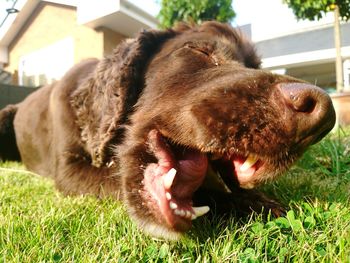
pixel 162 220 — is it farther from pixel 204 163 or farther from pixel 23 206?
pixel 23 206

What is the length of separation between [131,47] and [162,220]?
4.49ft

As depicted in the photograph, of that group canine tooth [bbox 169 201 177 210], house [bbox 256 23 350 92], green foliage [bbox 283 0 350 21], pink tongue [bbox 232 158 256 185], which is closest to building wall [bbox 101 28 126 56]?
green foliage [bbox 283 0 350 21]

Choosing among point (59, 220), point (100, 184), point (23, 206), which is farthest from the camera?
point (100, 184)

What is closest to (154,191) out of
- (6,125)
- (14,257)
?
(14,257)

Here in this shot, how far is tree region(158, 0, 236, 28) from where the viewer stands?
9.30m

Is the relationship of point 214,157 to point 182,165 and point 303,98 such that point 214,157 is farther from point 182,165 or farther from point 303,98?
point 303,98

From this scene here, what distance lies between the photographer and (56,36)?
14.8 metres

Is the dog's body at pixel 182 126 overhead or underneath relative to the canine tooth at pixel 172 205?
overhead

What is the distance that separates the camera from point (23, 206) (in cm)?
219

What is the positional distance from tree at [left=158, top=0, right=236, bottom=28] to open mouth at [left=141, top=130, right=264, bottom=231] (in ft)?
25.5

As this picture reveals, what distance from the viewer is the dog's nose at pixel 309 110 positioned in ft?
4.74

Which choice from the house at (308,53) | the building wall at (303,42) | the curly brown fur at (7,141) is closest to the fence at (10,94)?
the curly brown fur at (7,141)

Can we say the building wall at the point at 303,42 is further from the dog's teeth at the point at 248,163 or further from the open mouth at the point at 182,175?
the dog's teeth at the point at 248,163

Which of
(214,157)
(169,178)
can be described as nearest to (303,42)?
(214,157)
